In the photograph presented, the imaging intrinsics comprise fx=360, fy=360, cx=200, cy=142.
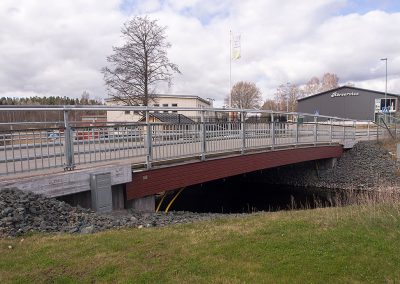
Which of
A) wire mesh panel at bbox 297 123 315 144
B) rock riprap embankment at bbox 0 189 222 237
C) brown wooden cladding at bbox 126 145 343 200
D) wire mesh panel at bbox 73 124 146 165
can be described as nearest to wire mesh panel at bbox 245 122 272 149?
brown wooden cladding at bbox 126 145 343 200

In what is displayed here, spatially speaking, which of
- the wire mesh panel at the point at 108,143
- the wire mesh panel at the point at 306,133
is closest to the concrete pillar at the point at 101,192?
the wire mesh panel at the point at 108,143

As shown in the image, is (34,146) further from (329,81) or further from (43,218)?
(329,81)

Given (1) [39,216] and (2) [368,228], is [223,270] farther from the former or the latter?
(1) [39,216]

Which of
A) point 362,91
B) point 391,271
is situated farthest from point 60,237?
point 362,91

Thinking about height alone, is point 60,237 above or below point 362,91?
below

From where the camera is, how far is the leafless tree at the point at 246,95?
89500mm

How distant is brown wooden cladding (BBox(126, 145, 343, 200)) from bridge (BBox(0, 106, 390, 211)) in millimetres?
25

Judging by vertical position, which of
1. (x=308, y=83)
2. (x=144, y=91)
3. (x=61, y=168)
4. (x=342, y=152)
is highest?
(x=308, y=83)

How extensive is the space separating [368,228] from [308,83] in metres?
110

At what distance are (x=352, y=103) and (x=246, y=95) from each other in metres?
39.5

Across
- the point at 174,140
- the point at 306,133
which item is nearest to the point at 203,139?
the point at 174,140

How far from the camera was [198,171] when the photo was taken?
10969 mm

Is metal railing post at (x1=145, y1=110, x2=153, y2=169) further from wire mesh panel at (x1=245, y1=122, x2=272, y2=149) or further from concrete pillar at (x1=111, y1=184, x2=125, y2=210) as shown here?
wire mesh panel at (x1=245, y1=122, x2=272, y2=149)

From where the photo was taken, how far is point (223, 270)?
4.15 m
